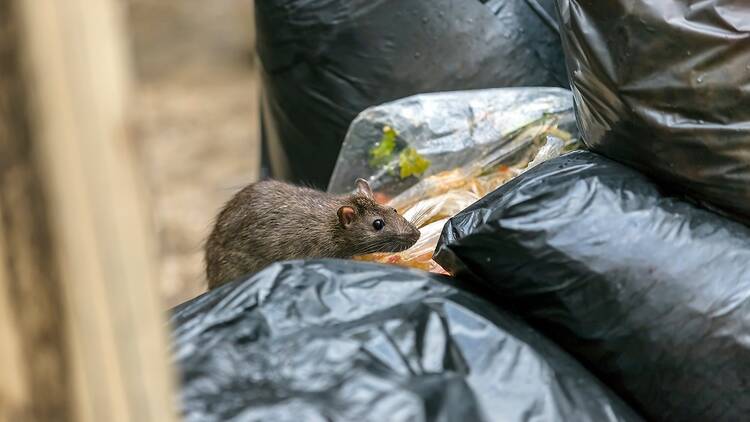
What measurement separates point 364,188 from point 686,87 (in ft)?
4.30

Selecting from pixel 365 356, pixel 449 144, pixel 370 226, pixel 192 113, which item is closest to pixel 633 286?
pixel 365 356

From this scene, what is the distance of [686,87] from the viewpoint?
233 centimetres

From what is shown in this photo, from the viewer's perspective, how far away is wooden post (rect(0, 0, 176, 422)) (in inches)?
44.2

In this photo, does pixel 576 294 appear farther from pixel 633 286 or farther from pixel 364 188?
pixel 364 188

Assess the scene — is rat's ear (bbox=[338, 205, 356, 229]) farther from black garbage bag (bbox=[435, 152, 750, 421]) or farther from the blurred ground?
the blurred ground

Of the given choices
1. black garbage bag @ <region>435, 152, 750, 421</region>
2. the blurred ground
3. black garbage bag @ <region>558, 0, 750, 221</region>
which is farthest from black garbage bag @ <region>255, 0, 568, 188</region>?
the blurred ground

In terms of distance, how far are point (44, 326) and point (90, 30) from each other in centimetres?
33

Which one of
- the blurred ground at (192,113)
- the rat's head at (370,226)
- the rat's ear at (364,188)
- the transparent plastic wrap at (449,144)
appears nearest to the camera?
the transparent plastic wrap at (449,144)

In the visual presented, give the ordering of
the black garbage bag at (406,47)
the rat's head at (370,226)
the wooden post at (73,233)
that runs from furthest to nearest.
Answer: the black garbage bag at (406,47) < the rat's head at (370,226) < the wooden post at (73,233)

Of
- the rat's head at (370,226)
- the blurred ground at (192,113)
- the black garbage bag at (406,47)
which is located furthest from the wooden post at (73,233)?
the blurred ground at (192,113)

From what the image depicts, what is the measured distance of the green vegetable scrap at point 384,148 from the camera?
3.33 meters

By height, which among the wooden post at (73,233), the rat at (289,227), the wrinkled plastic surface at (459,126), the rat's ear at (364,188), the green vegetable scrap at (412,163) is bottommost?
the rat at (289,227)

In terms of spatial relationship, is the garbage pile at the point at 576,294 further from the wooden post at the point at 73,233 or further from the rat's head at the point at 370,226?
the wooden post at the point at 73,233

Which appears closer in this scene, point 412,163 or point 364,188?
point 412,163
